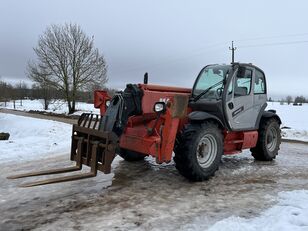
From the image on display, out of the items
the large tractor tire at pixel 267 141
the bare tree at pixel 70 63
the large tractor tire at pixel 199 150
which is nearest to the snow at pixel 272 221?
the large tractor tire at pixel 199 150

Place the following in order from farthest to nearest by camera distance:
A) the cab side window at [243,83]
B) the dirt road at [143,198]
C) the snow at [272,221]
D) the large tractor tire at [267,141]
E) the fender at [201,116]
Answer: the large tractor tire at [267,141]
the cab side window at [243,83]
the fender at [201,116]
the dirt road at [143,198]
the snow at [272,221]

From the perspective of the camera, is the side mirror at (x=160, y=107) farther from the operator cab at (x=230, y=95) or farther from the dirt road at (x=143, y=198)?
the dirt road at (x=143, y=198)

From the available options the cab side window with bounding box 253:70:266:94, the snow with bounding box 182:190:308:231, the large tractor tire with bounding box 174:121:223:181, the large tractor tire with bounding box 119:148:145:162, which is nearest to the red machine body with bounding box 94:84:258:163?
the large tractor tire with bounding box 174:121:223:181

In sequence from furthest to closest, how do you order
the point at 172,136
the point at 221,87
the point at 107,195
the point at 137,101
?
1. the point at 221,87
2. the point at 137,101
3. the point at 172,136
4. the point at 107,195

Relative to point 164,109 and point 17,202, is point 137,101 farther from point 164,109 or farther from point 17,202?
point 17,202

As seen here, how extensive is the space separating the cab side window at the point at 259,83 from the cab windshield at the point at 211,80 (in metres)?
1.10

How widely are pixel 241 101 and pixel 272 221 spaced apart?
153 inches

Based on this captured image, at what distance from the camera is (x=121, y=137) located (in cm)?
712

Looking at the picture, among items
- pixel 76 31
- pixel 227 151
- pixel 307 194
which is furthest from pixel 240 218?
pixel 76 31

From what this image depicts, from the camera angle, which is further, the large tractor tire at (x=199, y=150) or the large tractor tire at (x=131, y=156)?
the large tractor tire at (x=131, y=156)

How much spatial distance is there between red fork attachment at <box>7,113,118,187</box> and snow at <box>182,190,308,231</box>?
6.16ft

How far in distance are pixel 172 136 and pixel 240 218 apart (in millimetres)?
2048

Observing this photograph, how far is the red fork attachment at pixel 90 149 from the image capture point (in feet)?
19.8

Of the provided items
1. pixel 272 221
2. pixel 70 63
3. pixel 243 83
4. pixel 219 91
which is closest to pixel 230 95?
pixel 219 91
